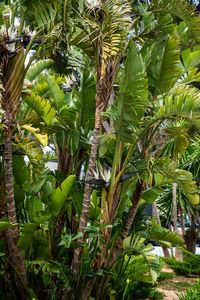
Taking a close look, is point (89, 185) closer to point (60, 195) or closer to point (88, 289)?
point (60, 195)

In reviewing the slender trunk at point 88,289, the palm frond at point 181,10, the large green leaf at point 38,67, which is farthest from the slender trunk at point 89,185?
the large green leaf at point 38,67

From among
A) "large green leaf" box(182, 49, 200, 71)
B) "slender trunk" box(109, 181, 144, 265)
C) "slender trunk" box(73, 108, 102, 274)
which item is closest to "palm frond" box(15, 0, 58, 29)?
"slender trunk" box(73, 108, 102, 274)

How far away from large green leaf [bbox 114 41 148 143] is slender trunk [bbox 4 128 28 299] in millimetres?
1420

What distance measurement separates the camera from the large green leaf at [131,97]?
5.36 meters

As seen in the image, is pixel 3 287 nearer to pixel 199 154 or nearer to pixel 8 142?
pixel 8 142

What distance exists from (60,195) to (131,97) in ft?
5.16

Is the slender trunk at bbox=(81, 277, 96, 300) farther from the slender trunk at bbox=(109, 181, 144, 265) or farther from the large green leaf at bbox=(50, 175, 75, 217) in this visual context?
the large green leaf at bbox=(50, 175, 75, 217)

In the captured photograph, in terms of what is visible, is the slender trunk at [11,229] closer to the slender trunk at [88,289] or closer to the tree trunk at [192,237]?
the slender trunk at [88,289]

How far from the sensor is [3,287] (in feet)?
19.7

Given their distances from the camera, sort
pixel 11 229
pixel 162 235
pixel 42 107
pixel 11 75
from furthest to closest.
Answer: pixel 162 235 → pixel 42 107 → pixel 11 229 → pixel 11 75

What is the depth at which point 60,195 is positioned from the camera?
221 inches

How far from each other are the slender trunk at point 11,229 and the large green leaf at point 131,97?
4.66 ft

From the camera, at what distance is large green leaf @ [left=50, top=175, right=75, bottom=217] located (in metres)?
5.57

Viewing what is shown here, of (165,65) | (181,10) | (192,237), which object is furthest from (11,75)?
(192,237)
